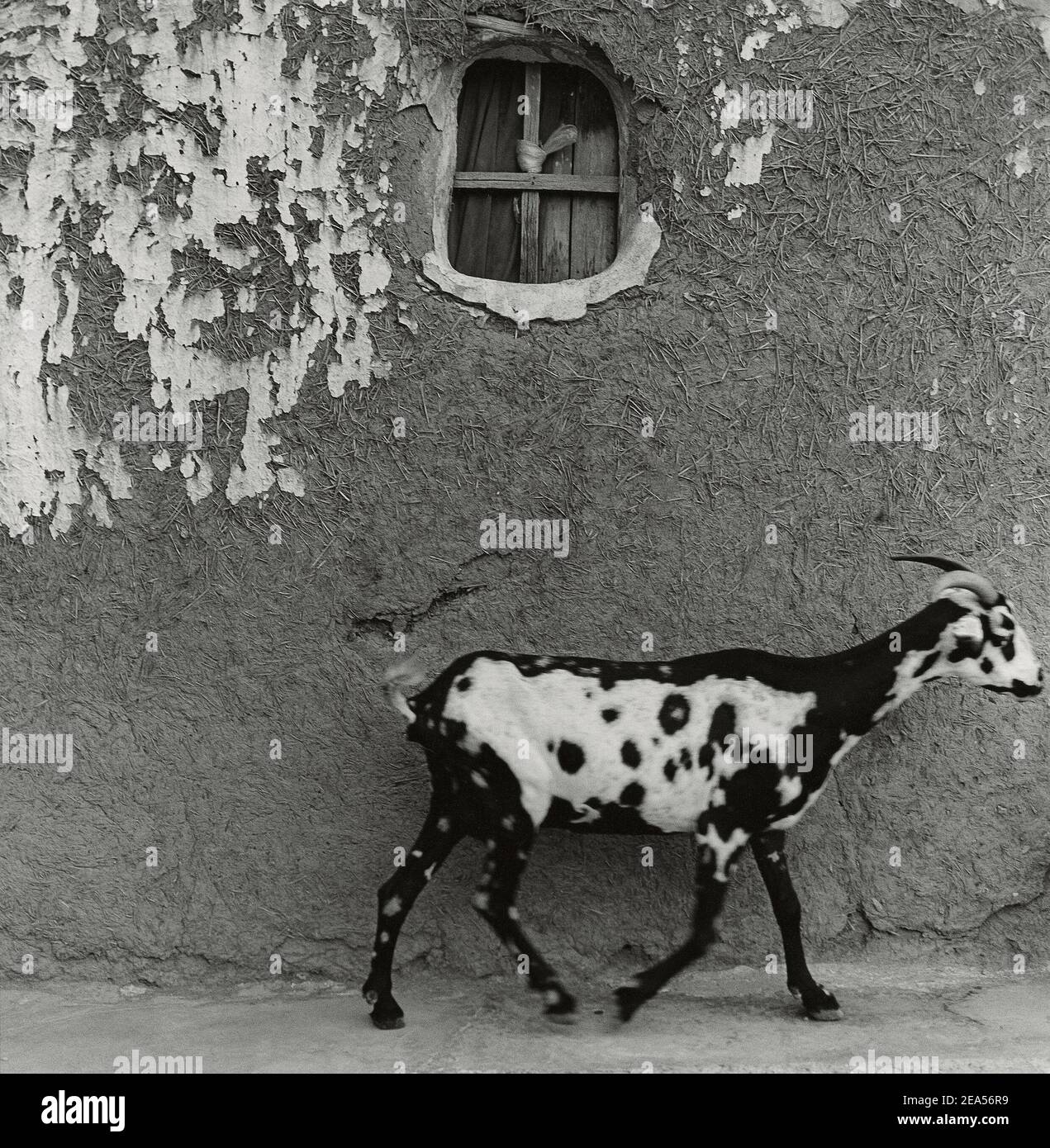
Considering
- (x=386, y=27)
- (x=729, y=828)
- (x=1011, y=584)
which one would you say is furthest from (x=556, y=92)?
(x=729, y=828)

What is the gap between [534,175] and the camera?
168 inches

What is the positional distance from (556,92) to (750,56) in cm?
72

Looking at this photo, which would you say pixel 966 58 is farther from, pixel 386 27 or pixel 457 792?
pixel 457 792

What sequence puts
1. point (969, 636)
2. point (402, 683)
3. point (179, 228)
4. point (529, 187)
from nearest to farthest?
point (969, 636) < point (402, 683) < point (179, 228) < point (529, 187)

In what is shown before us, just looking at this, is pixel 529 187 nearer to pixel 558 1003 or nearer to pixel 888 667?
pixel 888 667

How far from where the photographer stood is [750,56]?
4086 mm

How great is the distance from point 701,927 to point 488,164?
2834 millimetres

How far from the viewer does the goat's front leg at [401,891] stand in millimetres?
3553

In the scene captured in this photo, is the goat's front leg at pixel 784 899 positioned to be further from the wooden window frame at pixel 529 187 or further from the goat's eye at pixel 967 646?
the wooden window frame at pixel 529 187

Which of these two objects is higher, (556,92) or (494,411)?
(556,92)

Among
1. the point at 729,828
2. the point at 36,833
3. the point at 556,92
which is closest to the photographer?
the point at 729,828

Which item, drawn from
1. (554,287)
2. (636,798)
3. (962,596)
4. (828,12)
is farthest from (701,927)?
(828,12)

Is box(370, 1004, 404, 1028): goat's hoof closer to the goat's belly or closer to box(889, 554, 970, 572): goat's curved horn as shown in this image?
the goat's belly

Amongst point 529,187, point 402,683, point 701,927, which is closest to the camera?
point 701,927
